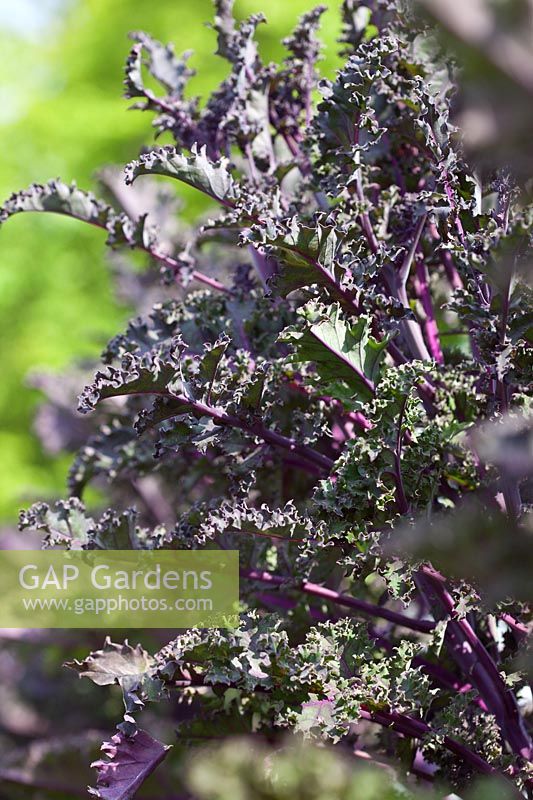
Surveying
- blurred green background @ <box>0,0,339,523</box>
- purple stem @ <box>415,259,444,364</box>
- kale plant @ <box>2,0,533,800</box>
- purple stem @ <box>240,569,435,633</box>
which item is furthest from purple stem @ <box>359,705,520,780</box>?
blurred green background @ <box>0,0,339,523</box>

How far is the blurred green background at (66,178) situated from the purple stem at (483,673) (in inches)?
118

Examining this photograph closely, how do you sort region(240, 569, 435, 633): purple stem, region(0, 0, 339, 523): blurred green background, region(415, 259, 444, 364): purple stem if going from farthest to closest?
region(0, 0, 339, 523): blurred green background → region(415, 259, 444, 364): purple stem → region(240, 569, 435, 633): purple stem

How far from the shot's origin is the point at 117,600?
1.44m

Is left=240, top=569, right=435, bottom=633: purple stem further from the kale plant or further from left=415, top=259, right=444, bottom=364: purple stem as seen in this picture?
left=415, top=259, right=444, bottom=364: purple stem

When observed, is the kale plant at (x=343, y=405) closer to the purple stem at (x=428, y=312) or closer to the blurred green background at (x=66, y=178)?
the purple stem at (x=428, y=312)

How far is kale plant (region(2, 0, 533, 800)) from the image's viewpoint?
1.06m

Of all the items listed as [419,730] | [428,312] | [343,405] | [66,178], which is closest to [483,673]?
[419,730]

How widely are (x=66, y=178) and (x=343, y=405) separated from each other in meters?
3.35

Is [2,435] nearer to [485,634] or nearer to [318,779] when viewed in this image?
[485,634]

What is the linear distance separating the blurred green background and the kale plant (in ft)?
8.86

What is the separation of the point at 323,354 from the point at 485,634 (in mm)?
550

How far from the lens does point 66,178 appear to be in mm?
4215

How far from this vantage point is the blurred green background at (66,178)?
4113 mm

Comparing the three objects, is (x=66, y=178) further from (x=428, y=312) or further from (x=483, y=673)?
(x=483, y=673)
